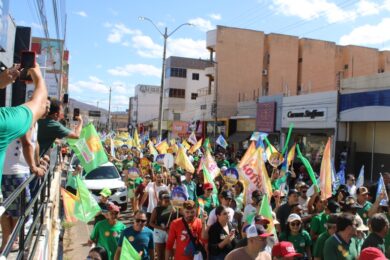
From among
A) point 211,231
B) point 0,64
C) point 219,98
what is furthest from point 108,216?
point 219,98

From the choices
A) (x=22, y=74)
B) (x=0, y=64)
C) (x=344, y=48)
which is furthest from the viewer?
(x=344, y=48)

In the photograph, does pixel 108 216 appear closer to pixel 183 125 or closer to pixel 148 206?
pixel 148 206

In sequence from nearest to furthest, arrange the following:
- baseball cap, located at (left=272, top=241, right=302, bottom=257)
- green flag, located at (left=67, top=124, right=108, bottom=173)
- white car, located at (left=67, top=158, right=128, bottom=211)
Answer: baseball cap, located at (left=272, top=241, right=302, bottom=257)
green flag, located at (left=67, top=124, right=108, bottom=173)
white car, located at (left=67, top=158, right=128, bottom=211)

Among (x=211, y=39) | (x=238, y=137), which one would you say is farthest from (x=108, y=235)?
(x=211, y=39)

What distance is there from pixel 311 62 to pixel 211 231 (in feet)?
139

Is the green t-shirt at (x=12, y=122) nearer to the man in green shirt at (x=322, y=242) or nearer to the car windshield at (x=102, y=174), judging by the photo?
the man in green shirt at (x=322, y=242)

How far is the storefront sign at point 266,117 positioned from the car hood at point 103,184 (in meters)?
18.7

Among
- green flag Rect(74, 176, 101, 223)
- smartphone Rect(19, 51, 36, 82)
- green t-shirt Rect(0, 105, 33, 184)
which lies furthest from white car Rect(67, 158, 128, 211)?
green t-shirt Rect(0, 105, 33, 184)

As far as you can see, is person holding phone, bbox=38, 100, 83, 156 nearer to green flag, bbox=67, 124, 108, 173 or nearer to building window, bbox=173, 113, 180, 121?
green flag, bbox=67, 124, 108, 173

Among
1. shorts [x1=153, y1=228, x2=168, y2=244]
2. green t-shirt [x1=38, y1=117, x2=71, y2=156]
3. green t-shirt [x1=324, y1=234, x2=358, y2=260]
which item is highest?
green t-shirt [x1=38, y1=117, x2=71, y2=156]

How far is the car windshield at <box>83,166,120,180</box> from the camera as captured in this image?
45.5 feet

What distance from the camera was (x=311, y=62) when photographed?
45.3m

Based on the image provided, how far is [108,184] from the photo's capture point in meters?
13.5

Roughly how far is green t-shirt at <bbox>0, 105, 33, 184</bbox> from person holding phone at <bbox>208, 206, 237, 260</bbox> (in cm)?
392
